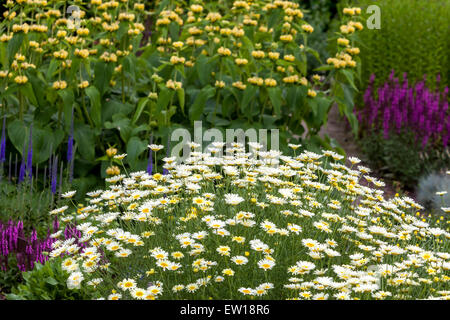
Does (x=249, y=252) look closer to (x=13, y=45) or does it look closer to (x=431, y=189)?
(x=13, y=45)

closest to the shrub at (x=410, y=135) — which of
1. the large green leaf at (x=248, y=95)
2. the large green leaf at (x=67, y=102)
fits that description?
the large green leaf at (x=248, y=95)

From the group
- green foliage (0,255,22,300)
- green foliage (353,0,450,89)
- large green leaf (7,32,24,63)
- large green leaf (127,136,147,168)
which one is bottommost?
green foliage (0,255,22,300)

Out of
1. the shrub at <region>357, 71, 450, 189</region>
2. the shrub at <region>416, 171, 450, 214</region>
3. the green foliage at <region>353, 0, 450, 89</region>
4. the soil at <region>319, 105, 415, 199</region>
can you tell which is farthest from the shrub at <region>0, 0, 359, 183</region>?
the green foliage at <region>353, 0, 450, 89</region>

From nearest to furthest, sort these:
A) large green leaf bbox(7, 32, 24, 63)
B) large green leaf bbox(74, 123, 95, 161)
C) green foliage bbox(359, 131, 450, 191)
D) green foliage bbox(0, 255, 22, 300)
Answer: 1. green foliage bbox(0, 255, 22, 300)
2. large green leaf bbox(7, 32, 24, 63)
3. large green leaf bbox(74, 123, 95, 161)
4. green foliage bbox(359, 131, 450, 191)

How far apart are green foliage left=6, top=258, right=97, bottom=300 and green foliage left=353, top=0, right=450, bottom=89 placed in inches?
210

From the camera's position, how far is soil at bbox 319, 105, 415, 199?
596cm

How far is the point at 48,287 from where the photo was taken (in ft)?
8.87

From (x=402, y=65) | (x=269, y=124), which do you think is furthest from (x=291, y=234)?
(x=402, y=65)

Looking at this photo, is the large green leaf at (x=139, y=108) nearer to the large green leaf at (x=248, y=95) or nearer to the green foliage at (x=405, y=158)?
the large green leaf at (x=248, y=95)

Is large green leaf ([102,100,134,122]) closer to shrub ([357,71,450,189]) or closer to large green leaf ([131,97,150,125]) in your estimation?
large green leaf ([131,97,150,125])

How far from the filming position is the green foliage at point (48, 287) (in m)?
2.64

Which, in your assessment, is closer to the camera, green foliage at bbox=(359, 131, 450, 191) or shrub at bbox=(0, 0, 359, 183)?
shrub at bbox=(0, 0, 359, 183)
